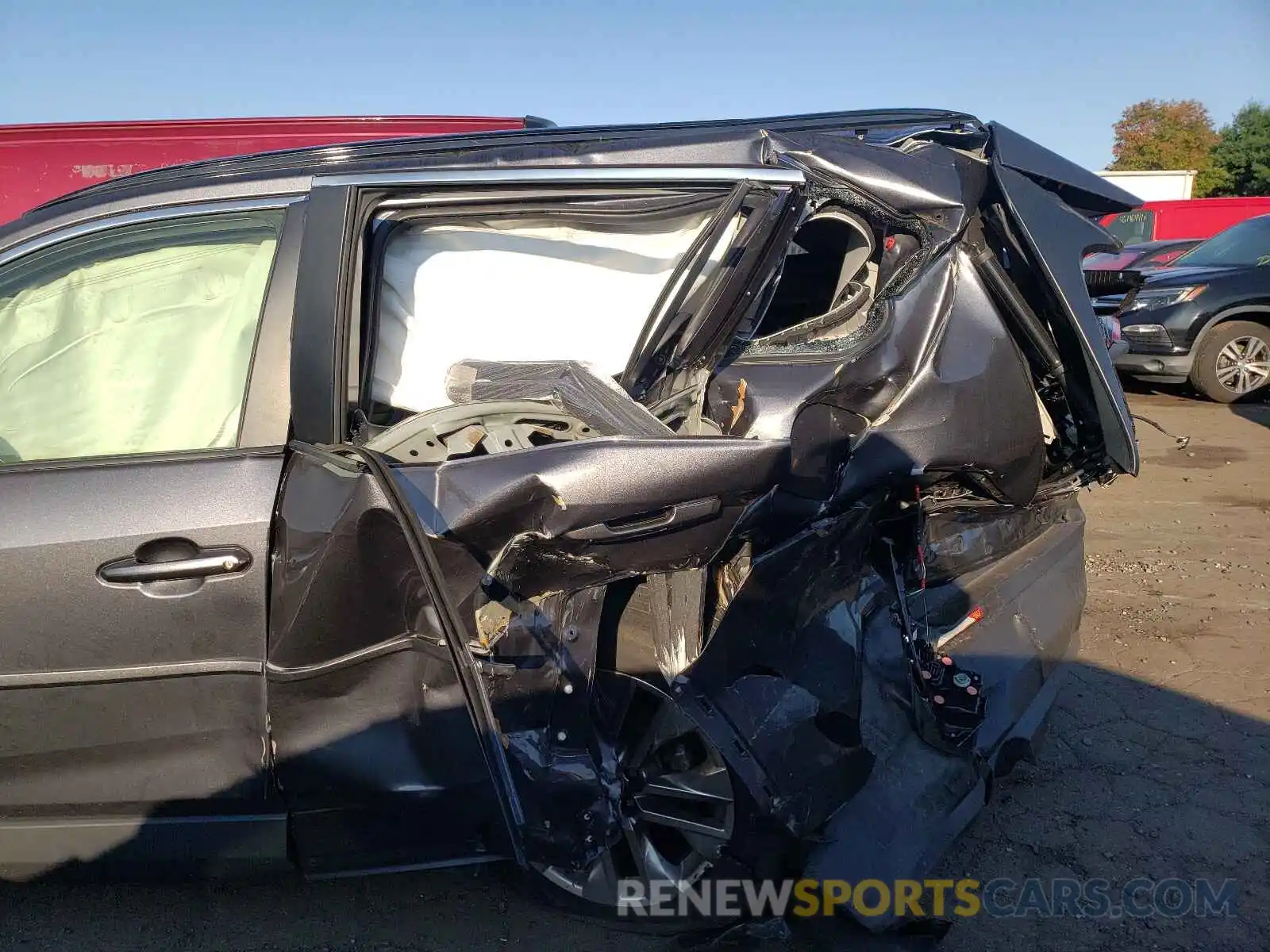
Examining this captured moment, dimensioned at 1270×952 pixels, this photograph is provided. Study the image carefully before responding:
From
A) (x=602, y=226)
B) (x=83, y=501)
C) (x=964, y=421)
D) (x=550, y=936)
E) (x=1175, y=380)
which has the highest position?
(x=602, y=226)

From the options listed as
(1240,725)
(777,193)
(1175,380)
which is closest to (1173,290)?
(1175,380)

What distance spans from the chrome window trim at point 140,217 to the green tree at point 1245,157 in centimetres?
3996

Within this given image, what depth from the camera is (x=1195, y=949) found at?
86.3 inches

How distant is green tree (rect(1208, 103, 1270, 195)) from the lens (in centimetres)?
3409

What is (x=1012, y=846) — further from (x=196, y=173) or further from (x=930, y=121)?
(x=196, y=173)

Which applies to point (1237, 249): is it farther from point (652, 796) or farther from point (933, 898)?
point (652, 796)

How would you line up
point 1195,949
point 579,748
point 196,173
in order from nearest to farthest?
point 579,748 < point 1195,949 < point 196,173

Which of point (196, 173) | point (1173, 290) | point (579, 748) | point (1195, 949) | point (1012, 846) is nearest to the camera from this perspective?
point (579, 748)

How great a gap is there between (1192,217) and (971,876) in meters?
20.7

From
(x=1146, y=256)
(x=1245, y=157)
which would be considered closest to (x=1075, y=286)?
(x=1146, y=256)

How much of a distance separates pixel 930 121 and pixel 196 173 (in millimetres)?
1889

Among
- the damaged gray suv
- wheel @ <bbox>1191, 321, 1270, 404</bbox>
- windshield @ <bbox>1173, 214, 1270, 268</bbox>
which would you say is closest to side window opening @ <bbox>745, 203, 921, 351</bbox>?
the damaged gray suv

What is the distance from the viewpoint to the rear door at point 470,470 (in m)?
1.82

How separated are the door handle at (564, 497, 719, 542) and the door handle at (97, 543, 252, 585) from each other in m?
0.75
